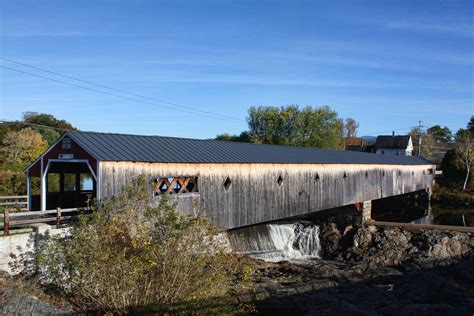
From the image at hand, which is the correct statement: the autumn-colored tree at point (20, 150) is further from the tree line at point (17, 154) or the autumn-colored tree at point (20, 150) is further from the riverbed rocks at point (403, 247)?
the riverbed rocks at point (403, 247)

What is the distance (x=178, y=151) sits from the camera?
15.0 m

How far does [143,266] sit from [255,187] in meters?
9.45

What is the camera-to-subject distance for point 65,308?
9.19 meters

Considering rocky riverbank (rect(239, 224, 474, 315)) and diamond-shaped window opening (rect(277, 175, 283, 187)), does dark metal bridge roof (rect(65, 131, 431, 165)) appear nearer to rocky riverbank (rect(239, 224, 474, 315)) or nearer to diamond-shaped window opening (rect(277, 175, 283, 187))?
diamond-shaped window opening (rect(277, 175, 283, 187))

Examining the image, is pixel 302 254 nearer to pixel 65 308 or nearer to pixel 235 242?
pixel 235 242

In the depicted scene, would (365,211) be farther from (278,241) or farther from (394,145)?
(394,145)

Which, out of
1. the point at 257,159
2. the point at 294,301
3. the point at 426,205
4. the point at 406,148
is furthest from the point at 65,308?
the point at 406,148

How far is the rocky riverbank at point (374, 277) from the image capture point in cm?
1274

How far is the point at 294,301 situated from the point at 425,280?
479cm

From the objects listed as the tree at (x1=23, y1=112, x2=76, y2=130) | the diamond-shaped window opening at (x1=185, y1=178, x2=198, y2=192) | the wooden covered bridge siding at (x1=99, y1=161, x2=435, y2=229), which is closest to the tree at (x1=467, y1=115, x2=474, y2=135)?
the wooden covered bridge siding at (x1=99, y1=161, x2=435, y2=229)

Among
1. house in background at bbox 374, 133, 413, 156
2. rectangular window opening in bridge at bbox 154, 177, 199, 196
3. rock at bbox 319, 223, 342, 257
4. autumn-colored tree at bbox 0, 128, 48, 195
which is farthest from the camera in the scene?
house in background at bbox 374, 133, 413, 156

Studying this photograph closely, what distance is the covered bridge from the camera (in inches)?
498

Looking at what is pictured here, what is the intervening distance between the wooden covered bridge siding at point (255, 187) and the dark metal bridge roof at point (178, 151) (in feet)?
0.73

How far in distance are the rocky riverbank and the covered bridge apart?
2.28m
